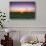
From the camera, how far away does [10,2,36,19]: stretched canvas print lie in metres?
5.55

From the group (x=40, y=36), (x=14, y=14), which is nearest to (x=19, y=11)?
(x=14, y=14)

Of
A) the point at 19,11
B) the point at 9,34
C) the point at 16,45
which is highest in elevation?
the point at 19,11

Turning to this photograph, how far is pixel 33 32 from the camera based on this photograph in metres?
5.59

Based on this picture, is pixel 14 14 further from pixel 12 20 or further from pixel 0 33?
pixel 0 33

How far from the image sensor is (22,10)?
18.5ft

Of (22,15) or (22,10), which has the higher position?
(22,10)

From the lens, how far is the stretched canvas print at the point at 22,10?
5.55 m

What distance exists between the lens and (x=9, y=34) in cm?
564

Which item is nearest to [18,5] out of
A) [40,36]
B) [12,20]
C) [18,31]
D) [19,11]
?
[19,11]

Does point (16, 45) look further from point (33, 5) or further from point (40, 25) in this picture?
point (33, 5)

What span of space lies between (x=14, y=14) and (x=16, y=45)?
1.08 meters

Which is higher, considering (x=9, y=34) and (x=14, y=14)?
(x=14, y=14)

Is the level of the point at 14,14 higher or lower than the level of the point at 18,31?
higher

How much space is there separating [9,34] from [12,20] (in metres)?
0.50
